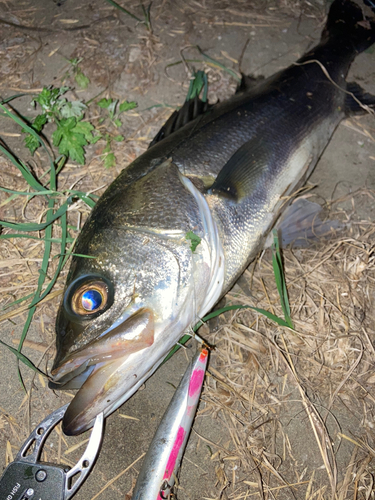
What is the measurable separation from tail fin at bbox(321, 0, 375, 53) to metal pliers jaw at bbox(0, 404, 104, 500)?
363 cm

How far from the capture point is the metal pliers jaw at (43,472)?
1927 mm

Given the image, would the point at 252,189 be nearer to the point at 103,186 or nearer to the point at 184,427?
the point at 103,186

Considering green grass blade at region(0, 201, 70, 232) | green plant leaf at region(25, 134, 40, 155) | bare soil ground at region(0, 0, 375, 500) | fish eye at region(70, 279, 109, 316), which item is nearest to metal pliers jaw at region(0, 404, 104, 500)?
bare soil ground at region(0, 0, 375, 500)

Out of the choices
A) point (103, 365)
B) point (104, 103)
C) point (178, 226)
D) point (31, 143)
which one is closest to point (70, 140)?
point (31, 143)

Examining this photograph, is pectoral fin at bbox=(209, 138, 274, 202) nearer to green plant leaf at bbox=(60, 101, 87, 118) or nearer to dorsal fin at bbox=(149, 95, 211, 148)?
dorsal fin at bbox=(149, 95, 211, 148)

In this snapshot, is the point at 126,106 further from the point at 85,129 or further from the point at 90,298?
the point at 90,298

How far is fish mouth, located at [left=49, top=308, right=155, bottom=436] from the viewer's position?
5.36 ft

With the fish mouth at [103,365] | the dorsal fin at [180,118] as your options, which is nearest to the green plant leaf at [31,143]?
the dorsal fin at [180,118]

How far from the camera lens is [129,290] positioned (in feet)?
5.66

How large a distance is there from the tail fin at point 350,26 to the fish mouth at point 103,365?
311 centimetres

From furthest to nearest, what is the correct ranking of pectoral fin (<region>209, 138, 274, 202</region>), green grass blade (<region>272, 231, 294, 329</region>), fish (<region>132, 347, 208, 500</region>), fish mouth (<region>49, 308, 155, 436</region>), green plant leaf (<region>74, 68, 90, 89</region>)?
green plant leaf (<region>74, 68, 90, 89</region>)
green grass blade (<region>272, 231, 294, 329</region>)
pectoral fin (<region>209, 138, 274, 202</region>)
fish (<region>132, 347, 208, 500</region>)
fish mouth (<region>49, 308, 155, 436</region>)

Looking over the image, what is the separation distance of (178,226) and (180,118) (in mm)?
1062

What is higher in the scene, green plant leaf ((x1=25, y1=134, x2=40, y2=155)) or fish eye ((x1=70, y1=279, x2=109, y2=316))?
green plant leaf ((x1=25, y1=134, x2=40, y2=155))

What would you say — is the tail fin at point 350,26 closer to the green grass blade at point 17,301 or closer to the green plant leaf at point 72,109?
the green plant leaf at point 72,109
